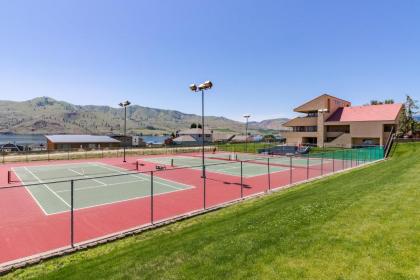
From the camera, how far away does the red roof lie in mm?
58559

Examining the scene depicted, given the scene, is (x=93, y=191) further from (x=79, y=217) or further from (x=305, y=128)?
(x=305, y=128)

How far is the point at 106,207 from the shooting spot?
51.4 feet

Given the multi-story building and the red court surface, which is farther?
the multi-story building

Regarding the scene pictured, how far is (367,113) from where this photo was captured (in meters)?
62.2

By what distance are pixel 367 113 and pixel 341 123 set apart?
6107 mm

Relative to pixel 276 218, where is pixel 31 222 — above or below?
below

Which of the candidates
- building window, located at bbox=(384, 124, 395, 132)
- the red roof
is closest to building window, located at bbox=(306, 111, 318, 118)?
the red roof

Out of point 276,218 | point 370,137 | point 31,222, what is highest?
point 370,137

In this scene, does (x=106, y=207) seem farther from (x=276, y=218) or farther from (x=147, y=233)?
(x=276, y=218)

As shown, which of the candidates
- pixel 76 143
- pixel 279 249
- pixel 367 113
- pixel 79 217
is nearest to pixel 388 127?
pixel 367 113

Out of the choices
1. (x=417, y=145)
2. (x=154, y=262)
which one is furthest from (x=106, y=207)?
(x=417, y=145)

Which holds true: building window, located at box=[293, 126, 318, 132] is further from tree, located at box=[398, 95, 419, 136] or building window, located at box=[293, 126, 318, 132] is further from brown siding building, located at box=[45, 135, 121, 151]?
brown siding building, located at box=[45, 135, 121, 151]

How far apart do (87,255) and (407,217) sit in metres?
10.4

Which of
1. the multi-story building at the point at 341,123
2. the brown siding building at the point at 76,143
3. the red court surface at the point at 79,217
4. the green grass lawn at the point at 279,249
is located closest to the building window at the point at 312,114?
the multi-story building at the point at 341,123
